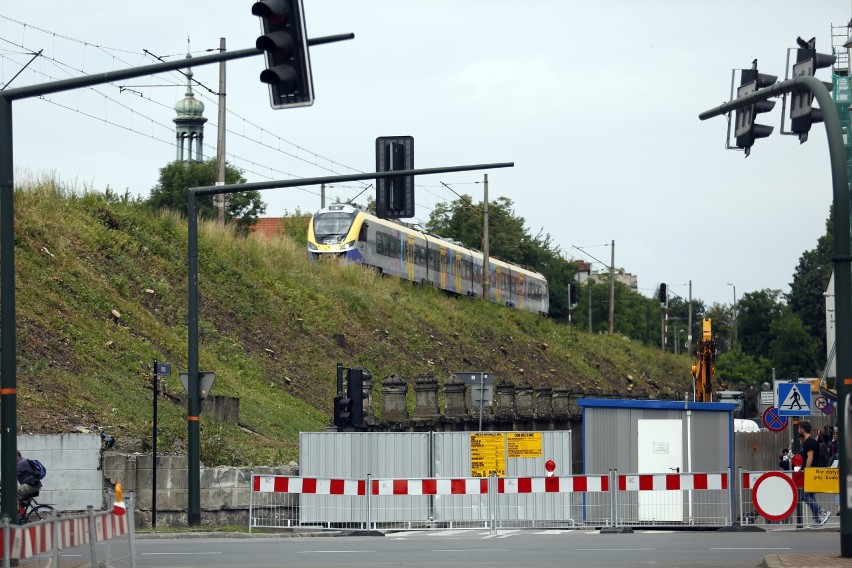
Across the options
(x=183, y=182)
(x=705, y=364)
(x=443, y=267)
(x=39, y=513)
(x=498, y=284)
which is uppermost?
(x=183, y=182)

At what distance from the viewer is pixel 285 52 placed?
1395 cm

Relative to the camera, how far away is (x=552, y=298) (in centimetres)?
11038

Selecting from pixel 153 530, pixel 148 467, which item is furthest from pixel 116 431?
pixel 153 530

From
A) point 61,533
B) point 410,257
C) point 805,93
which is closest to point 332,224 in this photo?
point 410,257

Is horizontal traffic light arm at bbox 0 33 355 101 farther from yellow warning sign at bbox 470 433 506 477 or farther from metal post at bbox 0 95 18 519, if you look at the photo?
yellow warning sign at bbox 470 433 506 477

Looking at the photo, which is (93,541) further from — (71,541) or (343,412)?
(343,412)

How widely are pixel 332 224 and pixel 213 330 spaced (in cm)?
1764

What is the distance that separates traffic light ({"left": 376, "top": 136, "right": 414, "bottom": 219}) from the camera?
74.5ft

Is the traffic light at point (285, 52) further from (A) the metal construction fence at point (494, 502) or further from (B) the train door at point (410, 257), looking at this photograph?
(B) the train door at point (410, 257)

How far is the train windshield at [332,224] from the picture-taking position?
57906mm

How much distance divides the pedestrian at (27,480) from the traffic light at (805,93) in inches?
496

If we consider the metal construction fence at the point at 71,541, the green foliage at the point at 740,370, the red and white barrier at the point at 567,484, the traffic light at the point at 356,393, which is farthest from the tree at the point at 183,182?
the metal construction fence at the point at 71,541

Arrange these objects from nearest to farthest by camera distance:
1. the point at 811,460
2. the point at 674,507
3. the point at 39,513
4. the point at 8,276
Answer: the point at 8,276 < the point at 39,513 < the point at 811,460 < the point at 674,507

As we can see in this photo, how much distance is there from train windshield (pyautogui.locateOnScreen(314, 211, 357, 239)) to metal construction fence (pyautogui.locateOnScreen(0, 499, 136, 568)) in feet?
140
